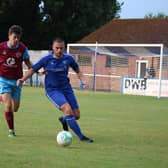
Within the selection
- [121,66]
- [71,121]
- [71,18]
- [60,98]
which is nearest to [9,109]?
[60,98]

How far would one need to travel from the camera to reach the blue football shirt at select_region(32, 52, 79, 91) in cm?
1035

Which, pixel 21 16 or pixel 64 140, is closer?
pixel 64 140

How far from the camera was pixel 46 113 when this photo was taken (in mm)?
16688

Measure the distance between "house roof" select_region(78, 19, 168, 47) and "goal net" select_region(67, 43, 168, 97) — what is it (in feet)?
12.9

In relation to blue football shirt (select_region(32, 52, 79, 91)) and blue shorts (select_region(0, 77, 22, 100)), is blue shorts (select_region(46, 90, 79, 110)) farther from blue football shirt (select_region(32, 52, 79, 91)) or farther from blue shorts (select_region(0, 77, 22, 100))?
blue shorts (select_region(0, 77, 22, 100))

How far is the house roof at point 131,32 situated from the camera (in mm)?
46062

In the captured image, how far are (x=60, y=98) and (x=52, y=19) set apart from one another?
4163 cm

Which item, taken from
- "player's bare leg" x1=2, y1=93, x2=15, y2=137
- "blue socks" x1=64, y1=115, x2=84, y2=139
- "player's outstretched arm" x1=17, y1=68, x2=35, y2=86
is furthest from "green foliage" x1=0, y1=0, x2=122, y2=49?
"blue socks" x1=64, y1=115, x2=84, y2=139

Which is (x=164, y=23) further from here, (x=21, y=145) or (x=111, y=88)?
(x=21, y=145)

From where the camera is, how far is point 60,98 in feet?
33.5

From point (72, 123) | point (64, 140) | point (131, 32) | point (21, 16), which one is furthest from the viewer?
point (21, 16)

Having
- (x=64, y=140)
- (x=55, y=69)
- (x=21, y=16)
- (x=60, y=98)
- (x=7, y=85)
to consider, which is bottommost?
(x=64, y=140)

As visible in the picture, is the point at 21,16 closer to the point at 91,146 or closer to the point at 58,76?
the point at 58,76

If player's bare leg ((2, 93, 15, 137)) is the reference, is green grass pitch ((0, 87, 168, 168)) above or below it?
below
